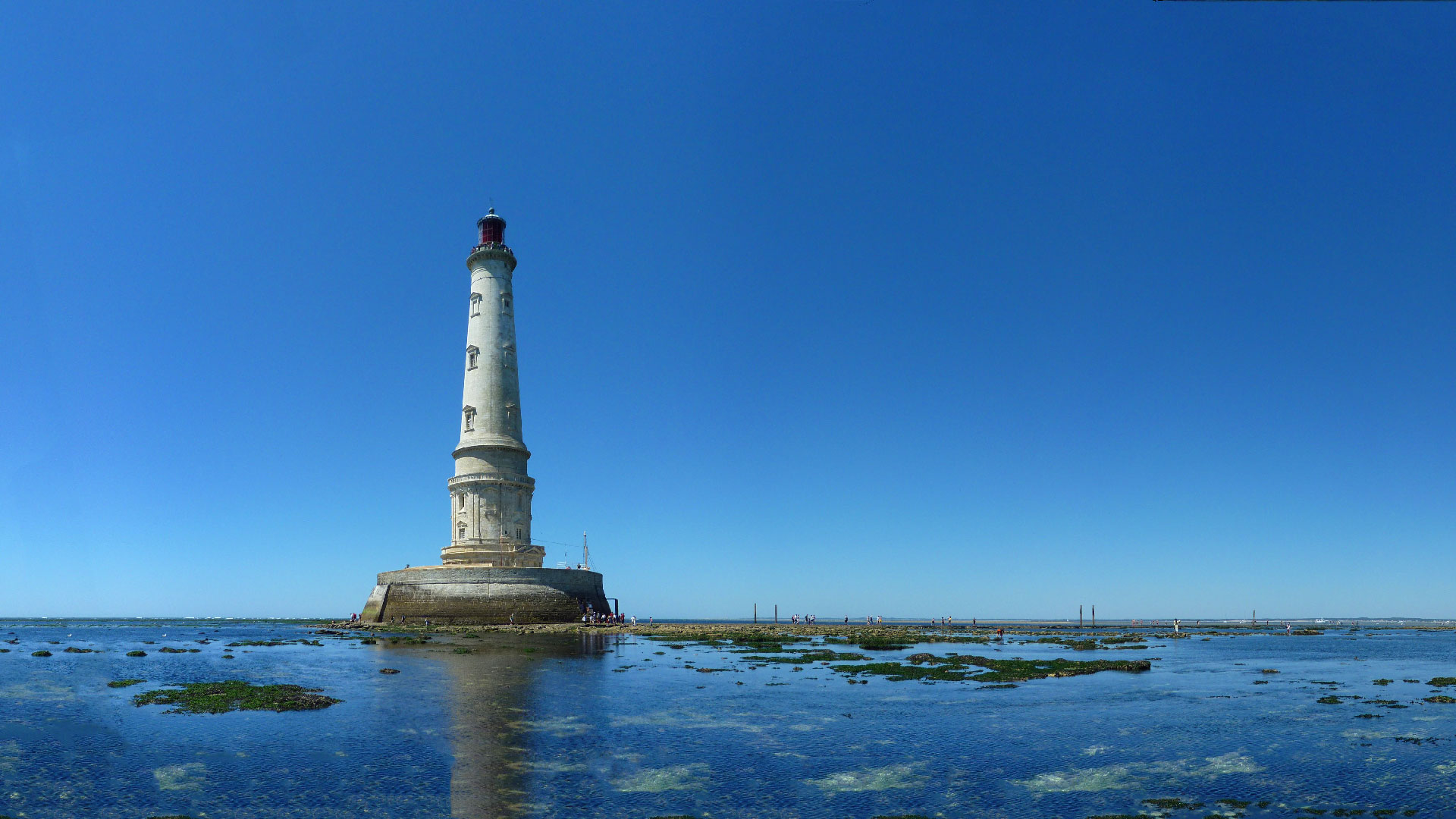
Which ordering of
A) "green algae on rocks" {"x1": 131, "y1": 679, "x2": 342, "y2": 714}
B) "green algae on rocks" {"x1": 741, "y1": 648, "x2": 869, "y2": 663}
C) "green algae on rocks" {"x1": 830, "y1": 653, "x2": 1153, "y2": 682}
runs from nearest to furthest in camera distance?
"green algae on rocks" {"x1": 131, "y1": 679, "x2": 342, "y2": 714} → "green algae on rocks" {"x1": 830, "y1": 653, "x2": 1153, "y2": 682} → "green algae on rocks" {"x1": 741, "y1": 648, "x2": 869, "y2": 663}

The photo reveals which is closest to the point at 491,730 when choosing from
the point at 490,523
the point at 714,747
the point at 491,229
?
the point at 714,747

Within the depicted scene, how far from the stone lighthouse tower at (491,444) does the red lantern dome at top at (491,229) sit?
1434 millimetres

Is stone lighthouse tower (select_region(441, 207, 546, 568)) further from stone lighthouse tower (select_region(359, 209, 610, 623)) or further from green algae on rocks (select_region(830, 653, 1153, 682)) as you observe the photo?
green algae on rocks (select_region(830, 653, 1153, 682))

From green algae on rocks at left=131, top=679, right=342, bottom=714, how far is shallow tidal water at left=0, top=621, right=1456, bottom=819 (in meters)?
0.71

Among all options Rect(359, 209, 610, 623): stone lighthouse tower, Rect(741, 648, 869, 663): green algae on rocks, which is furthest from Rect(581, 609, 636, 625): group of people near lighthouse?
Rect(741, 648, 869, 663): green algae on rocks

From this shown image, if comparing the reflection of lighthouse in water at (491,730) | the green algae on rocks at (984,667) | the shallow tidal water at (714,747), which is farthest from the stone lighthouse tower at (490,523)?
the green algae on rocks at (984,667)

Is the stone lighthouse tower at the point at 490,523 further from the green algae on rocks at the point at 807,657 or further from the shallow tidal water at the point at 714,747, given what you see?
the shallow tidal water at the point at 714,747

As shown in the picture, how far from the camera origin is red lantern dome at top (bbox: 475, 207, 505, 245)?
243 feet

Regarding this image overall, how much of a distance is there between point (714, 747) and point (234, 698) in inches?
658

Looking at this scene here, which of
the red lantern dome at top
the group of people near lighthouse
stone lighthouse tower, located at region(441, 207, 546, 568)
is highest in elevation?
the red lantern dome at top

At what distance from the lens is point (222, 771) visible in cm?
1678

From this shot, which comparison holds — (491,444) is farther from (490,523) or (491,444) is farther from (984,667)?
(984,667)

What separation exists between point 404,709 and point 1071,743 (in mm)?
18367

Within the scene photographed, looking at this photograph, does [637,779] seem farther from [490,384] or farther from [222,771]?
[490,384]
